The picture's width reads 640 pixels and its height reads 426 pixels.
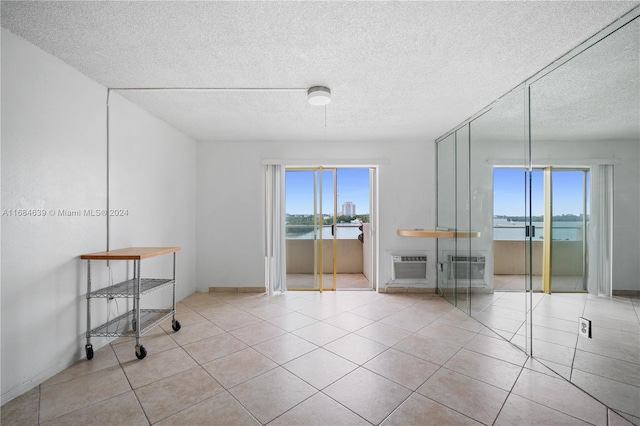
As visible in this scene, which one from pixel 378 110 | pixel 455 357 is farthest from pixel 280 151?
pixel 455 357

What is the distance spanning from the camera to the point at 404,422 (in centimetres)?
166

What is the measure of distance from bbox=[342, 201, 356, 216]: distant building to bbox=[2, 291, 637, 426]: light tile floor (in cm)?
224

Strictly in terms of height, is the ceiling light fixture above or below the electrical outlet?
above

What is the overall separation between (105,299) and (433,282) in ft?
13.7

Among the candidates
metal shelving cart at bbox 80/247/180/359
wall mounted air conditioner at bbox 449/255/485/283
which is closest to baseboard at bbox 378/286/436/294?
wall mounted air conditioner at bbox 449/255/485/283

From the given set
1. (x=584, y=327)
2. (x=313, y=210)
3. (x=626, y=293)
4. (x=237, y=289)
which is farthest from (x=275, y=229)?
(x=626, y=293)

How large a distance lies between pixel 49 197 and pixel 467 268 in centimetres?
405

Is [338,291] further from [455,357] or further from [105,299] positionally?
[105,299]

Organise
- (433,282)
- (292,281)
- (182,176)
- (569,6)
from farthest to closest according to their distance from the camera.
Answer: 1. (292,281)
2. (433,282)
3. (182,176)
4. (569,6)

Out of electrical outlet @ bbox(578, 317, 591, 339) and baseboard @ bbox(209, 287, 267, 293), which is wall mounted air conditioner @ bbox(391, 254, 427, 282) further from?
electrical outlet @ bbox(578, 317, 591, 339)

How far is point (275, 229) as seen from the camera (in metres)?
4.50

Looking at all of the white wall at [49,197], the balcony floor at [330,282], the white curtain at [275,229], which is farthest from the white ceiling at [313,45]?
the balcony floor at [330,282]

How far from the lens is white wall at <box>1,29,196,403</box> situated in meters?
1.85

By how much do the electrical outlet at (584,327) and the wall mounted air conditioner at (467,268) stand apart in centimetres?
116
